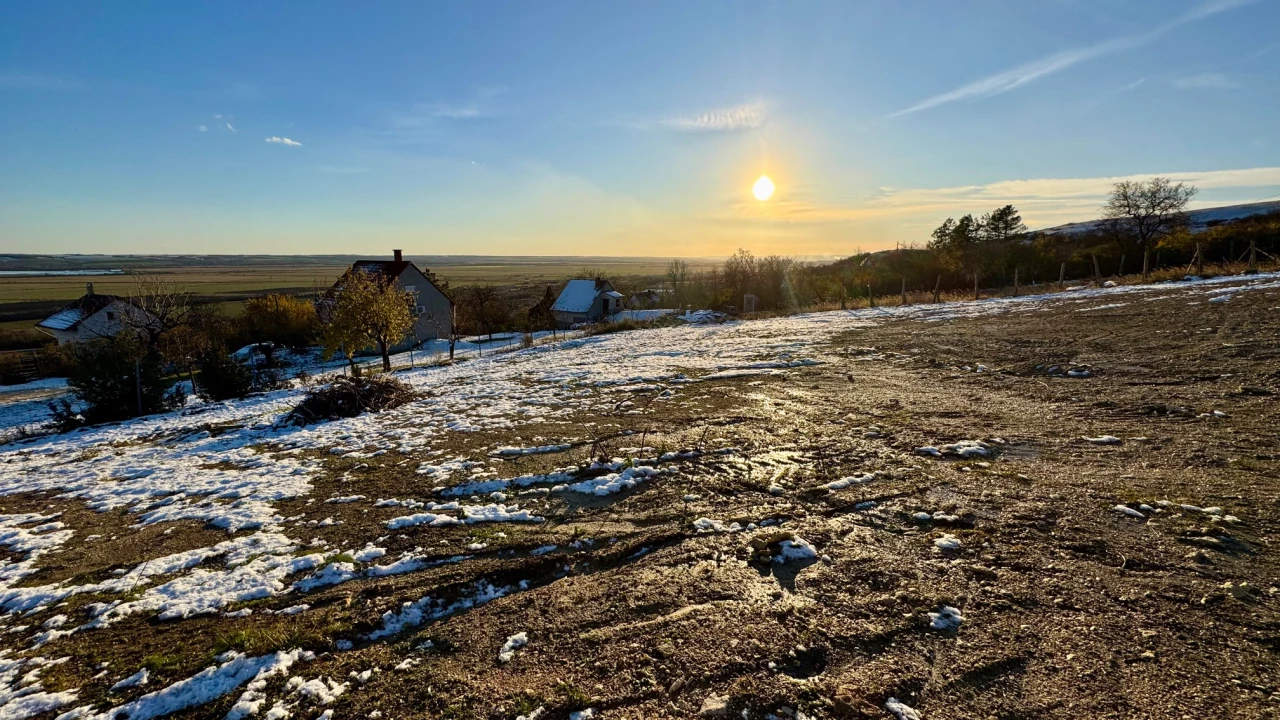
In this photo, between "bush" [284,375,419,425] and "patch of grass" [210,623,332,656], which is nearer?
"patch of grass" [210,623,332,656]

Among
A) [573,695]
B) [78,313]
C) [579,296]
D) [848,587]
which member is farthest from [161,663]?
[78,313]

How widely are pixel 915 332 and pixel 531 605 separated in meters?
16.6

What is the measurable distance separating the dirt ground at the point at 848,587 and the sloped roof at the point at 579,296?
164 feet

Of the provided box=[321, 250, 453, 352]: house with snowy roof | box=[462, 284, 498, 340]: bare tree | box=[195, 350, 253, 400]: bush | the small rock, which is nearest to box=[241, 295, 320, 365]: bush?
box=[321, 250, 453, 352]: house with snowy roof

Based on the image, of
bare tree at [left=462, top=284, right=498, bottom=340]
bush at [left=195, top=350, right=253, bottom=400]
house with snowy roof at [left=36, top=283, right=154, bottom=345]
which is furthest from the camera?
bare tree at [left=462, top=284, right=498, bottom=340]

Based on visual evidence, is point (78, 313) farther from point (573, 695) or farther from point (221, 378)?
point (573, 695)

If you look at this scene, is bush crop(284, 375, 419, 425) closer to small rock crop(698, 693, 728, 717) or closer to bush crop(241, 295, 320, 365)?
small rock crop(698, 693, 728, 717)

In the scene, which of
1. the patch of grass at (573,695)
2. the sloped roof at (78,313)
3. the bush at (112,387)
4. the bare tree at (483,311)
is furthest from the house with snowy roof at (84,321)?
the patch of grass at (573,695)

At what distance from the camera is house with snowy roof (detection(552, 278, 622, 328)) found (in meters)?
56.7

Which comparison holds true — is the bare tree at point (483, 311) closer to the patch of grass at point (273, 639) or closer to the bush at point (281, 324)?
the bush at point (281, 324)

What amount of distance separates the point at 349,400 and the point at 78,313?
175 ft

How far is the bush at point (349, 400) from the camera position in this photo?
11539 millimetres

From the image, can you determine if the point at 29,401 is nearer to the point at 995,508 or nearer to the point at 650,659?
the point at 650,659

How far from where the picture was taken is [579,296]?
58062 millimetres
